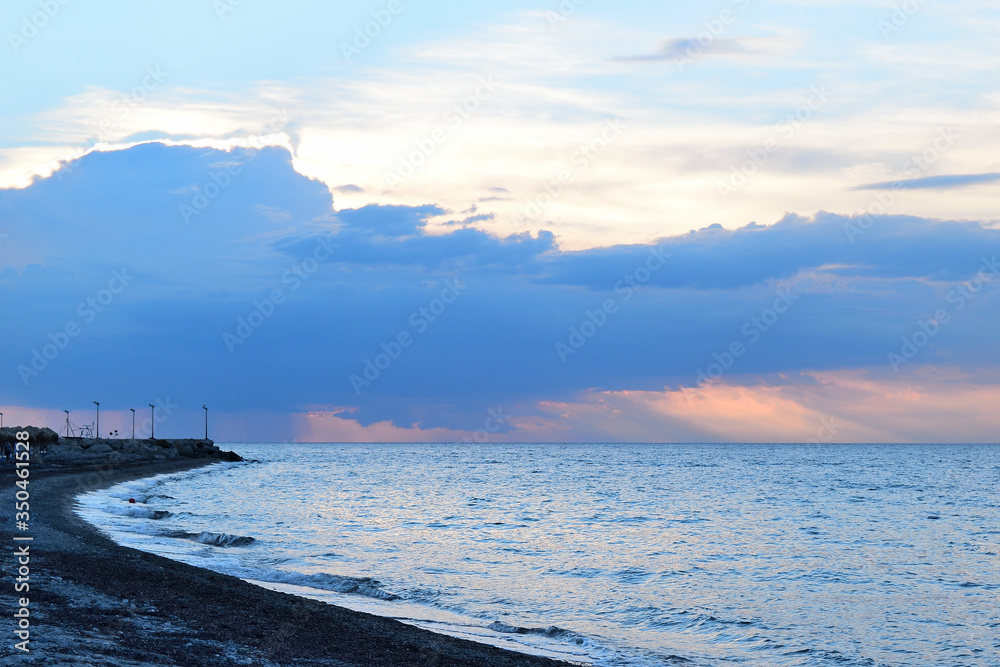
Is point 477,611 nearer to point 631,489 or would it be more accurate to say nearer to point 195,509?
point 195,509

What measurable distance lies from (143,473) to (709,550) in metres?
69.9

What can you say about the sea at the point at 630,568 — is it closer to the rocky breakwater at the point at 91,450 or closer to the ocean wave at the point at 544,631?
the ocean wave at the point at 544,631

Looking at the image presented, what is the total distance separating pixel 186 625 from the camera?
48.6ft

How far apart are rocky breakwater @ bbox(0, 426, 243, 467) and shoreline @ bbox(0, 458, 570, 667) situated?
74.3 meters

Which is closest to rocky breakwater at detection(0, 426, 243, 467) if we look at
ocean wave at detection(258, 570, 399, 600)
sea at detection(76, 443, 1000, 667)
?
sea at detection(76, 443, 1000, 667)

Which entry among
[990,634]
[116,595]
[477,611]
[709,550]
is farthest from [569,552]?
[116,595]

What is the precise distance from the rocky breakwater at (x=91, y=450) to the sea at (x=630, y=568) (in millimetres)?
42541

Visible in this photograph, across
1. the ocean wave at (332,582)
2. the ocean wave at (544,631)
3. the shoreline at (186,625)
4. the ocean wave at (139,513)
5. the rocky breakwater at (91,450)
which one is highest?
the shoreline at (186,625)

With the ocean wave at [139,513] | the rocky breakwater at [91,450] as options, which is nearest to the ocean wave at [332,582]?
the ocean wave at [139,513]

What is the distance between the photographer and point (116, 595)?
16766 millimetres

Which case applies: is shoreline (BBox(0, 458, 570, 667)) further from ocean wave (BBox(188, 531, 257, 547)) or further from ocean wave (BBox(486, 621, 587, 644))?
ocean wave (BBox(188, 531, 257, 547))

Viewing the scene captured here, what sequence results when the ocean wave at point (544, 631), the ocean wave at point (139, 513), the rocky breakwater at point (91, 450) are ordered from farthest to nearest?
the rocky breakwater at point (91, 450), the ocean wave at point (139, 513), the ocean wave at point (544, 631)

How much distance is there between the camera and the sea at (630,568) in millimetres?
18875

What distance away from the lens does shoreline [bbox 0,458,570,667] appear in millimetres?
12328
